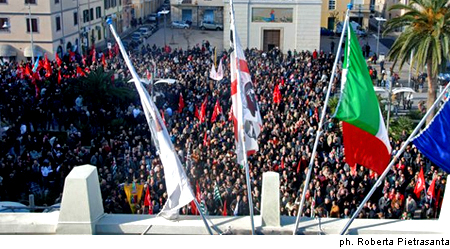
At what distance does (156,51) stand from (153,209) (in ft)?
87.6

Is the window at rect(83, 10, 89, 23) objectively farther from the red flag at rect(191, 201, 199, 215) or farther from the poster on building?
the red flag at rect(191, 201, 199, 215)

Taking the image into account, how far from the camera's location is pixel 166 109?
84.6ft

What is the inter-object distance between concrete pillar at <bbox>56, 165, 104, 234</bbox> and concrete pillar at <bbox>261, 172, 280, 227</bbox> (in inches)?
104

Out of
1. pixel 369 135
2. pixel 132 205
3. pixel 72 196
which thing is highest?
pixel 369 135

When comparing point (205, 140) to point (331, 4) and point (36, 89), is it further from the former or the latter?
point (331, 4)

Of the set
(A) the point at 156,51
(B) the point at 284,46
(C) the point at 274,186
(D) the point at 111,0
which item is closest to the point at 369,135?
(C) the point at 274,186

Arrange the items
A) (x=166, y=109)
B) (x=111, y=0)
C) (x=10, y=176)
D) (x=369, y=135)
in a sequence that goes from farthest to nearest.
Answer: (x=111, y=0) → (x=166, y=109) → (x=10, y=176) → (x=369, y=135)

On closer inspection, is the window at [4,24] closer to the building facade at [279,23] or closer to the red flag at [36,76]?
the red flag at [36,76]

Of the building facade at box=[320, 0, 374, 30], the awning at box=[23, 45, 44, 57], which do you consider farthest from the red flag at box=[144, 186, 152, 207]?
the building facade at box=[320, 0, 374, 30]

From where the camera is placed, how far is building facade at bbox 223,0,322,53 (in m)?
47.3

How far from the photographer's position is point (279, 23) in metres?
47.8

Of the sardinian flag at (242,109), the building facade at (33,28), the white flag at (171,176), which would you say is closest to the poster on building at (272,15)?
the building facade at (33,28)

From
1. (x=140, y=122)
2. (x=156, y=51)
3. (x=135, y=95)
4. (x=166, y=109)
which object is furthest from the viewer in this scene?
(x=156, y=51)

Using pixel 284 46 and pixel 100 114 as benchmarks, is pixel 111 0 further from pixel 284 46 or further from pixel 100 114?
pixel 100 114
